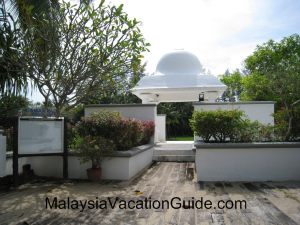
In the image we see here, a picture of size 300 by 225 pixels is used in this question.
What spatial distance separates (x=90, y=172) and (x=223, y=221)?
440 cm

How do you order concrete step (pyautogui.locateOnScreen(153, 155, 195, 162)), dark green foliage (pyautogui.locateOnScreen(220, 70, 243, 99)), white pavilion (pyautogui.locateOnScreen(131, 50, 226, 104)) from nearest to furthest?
concrete step (pyautogui.locateOnScreen(153, 155, 195, 162)) < white pavilion (pyautogui.locateOnScreen(131, 50, 226, 104)) < dark green foliage (pyautogui.locateOnScreen(220, 70, 243, 99))

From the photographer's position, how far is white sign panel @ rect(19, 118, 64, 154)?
845 centimetres

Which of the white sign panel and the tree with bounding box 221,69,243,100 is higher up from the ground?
the tree with bounding box 221,69,243,100

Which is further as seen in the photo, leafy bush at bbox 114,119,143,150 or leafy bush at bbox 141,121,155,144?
leafy bush at bbox 141,121,155,144

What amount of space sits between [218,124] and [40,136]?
4.49m

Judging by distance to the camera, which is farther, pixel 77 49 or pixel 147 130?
pixel 147 130

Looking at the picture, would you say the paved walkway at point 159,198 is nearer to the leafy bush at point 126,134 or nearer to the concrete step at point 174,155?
the leafy bush at point 126,134

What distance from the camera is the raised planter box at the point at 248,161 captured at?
8648mm

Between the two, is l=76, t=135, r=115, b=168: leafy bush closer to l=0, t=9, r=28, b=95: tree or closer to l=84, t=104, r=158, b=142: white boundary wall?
l=0, t=9, r=28, b=95: tree

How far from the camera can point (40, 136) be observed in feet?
29.0

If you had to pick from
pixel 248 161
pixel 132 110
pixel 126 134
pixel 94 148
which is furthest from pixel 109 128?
pixel 132 110

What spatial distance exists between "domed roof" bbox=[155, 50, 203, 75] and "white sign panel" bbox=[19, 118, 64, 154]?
8.79 meters

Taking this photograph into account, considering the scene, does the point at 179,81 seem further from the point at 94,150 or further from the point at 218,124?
the point at 94,150

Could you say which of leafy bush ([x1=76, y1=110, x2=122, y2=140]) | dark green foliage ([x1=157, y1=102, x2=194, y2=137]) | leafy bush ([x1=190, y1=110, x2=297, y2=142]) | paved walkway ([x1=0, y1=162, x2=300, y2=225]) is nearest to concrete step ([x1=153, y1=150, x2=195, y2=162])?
paved walkway ([x1=0, y1=162, x2=300, y2=225])
